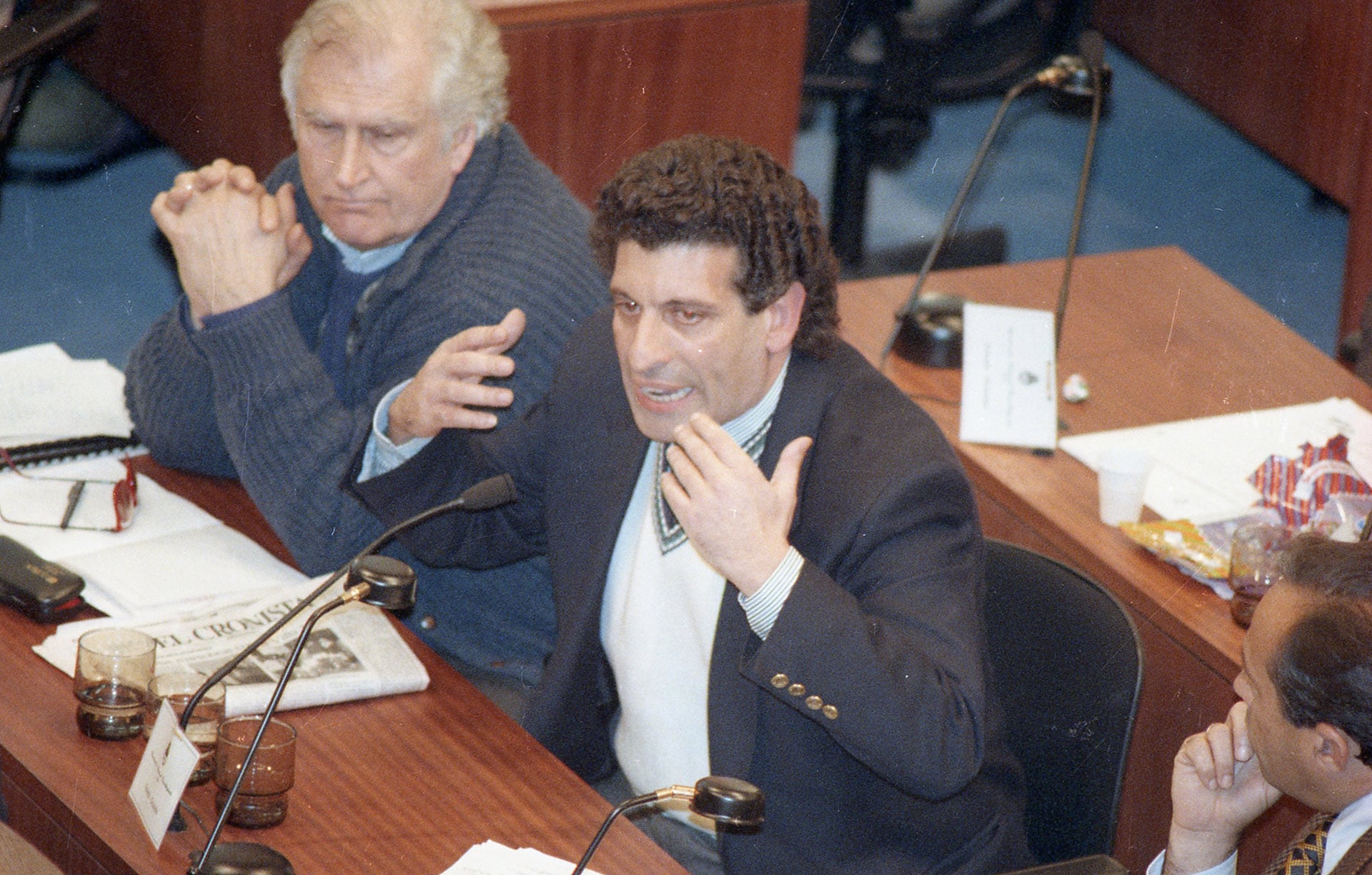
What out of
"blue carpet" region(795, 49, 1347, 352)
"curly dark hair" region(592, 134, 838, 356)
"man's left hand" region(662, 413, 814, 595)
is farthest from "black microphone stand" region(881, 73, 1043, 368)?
"blue carpet" region(795, 49, 1347, 352)

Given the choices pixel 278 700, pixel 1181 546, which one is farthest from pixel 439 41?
pixel 1181 546

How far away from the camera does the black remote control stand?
2123mm

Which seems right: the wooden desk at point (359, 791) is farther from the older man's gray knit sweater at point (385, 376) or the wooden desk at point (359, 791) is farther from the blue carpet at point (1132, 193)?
the blue carpet at point (1132, 193)

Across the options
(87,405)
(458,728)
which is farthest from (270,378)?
(458,728)

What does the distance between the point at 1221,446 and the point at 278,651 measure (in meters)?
1.51

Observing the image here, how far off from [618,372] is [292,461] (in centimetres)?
48

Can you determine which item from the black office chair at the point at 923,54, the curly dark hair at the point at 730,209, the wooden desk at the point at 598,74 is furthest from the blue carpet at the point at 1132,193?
the curly dark hair at the point at 730,209

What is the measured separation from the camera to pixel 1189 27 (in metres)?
A: 4.48

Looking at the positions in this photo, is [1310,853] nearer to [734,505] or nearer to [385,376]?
[734,505]

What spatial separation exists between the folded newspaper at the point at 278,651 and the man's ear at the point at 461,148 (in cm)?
77

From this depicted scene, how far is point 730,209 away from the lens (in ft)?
6.48

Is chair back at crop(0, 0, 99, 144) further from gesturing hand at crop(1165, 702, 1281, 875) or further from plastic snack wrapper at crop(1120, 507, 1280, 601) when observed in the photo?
gesturing hand at crop(1165, 702, 1281, 875)

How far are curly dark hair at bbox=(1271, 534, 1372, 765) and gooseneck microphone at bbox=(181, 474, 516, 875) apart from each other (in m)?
0.85

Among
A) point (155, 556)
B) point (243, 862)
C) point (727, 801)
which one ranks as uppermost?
point (727, 801)
